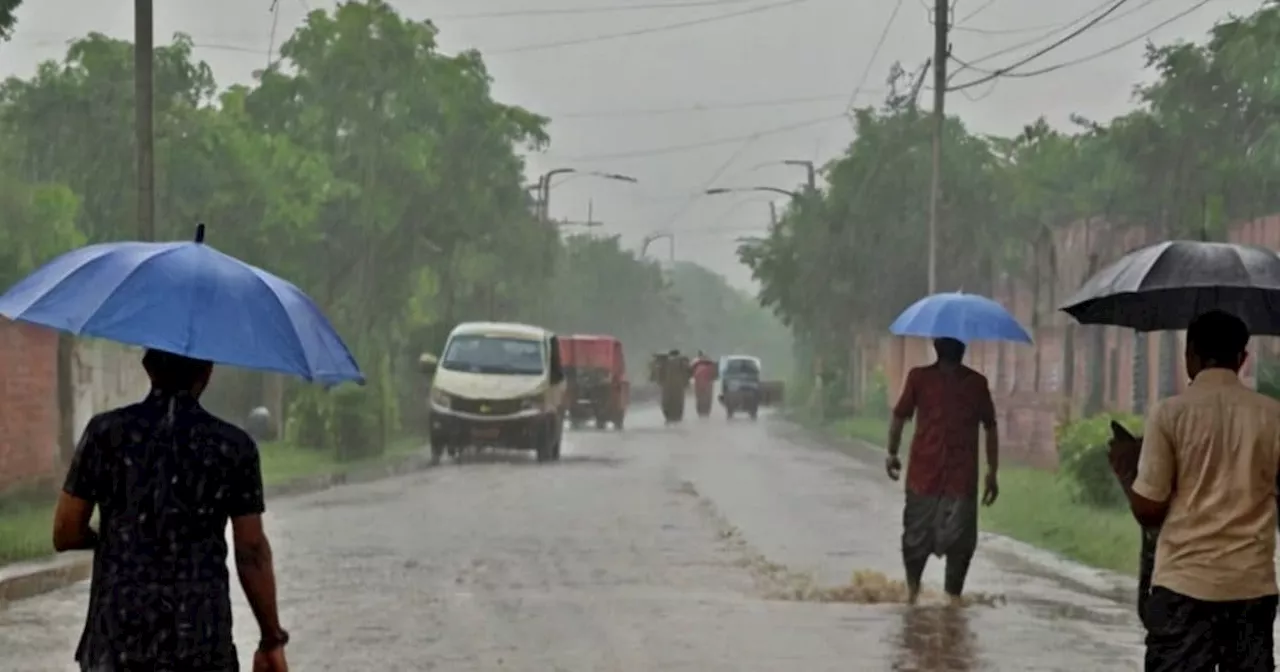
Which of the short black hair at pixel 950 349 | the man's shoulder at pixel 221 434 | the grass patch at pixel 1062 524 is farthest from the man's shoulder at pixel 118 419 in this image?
the grass patch at pixel 1062 524

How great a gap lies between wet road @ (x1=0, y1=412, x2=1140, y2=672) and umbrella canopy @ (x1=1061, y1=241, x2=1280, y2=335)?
2.85m

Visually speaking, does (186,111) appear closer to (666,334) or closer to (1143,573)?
(1143,573)

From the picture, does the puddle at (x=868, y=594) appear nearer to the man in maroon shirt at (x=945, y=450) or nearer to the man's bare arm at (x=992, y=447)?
the man in maroon shirt at (x=945, y=450)

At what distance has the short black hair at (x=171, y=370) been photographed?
17.1 feet

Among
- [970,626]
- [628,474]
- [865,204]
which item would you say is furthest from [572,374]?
[970,626]

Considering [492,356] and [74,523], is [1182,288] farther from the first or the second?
[492,356]

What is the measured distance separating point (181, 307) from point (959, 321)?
8.12 meters

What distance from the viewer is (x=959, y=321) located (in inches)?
501

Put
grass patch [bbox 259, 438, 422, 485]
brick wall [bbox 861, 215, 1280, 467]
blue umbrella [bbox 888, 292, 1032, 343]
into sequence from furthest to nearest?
1. brick wall [bbox 861, 215, 1280, 467]
2. grass patch [bbox 259, 438, 422, 485]
3. blue umbrella [bbox 888, 292, 1032, 343]

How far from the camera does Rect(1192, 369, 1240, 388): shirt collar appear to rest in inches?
247

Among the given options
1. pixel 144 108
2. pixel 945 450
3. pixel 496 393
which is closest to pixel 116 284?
pixel 945 450

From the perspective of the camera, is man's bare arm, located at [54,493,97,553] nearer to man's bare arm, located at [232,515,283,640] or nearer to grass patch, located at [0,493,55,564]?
man's bare arm, located at [232,515,283,640]

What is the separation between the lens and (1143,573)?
756 cm

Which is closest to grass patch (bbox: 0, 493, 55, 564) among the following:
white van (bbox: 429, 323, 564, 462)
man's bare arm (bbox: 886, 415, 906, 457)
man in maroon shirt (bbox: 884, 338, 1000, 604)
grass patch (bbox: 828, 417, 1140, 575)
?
man's bare arm (bbox: 886, 415, 906, 457)
